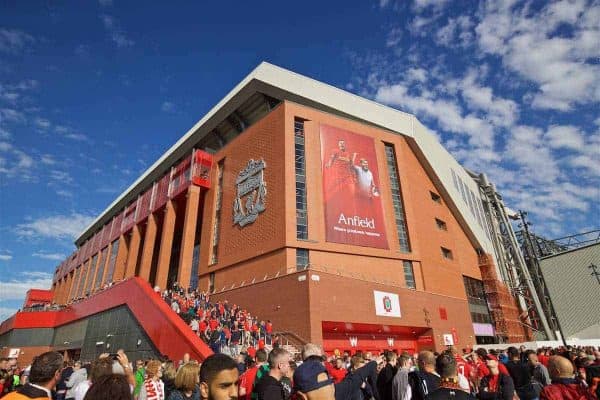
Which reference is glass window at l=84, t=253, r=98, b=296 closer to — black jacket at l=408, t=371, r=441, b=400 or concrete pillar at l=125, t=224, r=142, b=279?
concrete pillar at l=125, t=224, r=142, b=279

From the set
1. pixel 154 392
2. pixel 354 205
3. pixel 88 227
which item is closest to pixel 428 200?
pixel 354 205

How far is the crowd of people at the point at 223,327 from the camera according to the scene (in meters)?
17.0

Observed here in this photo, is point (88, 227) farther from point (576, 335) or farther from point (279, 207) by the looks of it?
point (576, 335)

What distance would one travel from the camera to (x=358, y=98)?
118 ft

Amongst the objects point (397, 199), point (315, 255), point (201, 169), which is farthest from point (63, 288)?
point (397, 199)

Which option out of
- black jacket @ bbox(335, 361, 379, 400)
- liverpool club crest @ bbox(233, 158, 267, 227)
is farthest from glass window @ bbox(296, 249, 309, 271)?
black jacket @ bbox(335, 361, 379, 400)

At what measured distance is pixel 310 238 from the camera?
90.9ft

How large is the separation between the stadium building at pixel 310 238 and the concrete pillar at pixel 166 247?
140 mm

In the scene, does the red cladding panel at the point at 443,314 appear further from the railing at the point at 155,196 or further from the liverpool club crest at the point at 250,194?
the railing at the point at 155,196

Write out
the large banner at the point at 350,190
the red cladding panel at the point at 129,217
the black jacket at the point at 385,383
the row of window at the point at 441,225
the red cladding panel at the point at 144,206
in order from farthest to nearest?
the red cladding panel at the point at 129,217 < the red cladding panel at the point at 144,206 < the row of window at the point at 441,225 < the large banner at the point at 350,190 < the black jacket at the point at 385,383

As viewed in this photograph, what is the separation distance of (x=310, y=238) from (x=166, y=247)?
18.8 meters

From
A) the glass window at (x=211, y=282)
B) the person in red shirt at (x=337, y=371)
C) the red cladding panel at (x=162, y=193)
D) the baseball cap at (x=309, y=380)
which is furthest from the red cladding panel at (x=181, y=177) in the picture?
the baseball cap at (x=309, y=380)

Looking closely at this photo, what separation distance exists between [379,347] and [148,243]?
29.6 meters

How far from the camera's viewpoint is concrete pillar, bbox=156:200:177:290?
37.3 meters
